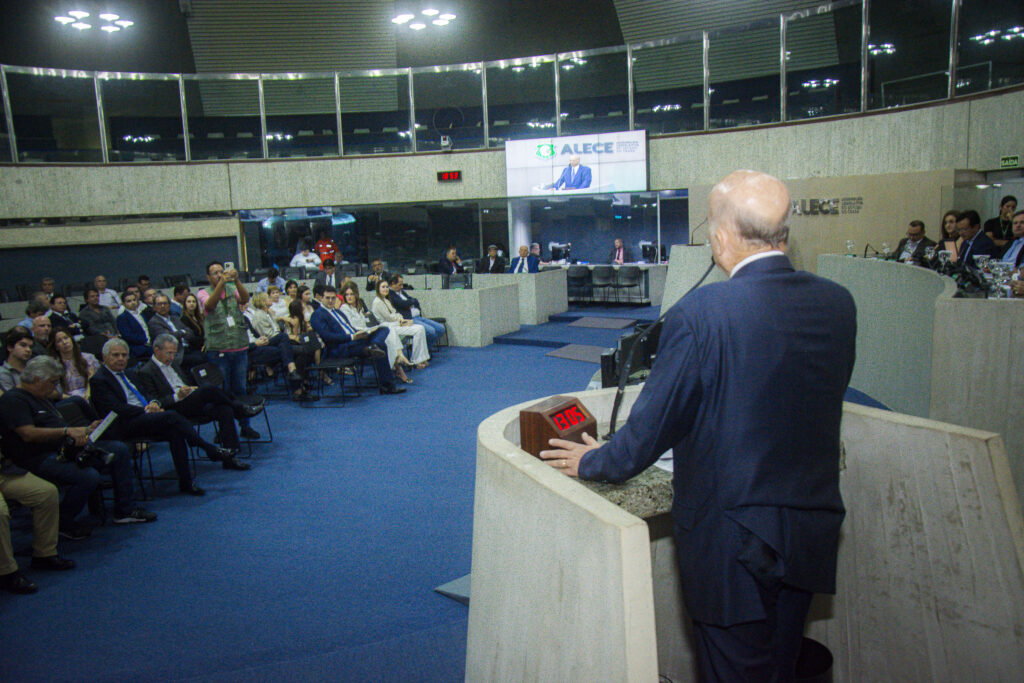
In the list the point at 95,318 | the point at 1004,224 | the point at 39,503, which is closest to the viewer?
the point at 39,503

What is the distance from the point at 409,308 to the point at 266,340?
2112mm

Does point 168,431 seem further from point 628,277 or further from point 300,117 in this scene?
point 300,117

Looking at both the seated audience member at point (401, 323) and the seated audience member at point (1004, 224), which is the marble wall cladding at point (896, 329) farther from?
the seated audience member at point (401, 323)

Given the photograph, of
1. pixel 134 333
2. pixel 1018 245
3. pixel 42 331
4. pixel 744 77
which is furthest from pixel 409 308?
pixel 744 77

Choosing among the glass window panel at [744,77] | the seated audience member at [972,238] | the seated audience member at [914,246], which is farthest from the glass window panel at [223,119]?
the seated audience member at [972,238]

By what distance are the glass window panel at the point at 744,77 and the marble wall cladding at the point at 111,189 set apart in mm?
9072

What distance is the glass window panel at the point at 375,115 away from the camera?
1434 cm

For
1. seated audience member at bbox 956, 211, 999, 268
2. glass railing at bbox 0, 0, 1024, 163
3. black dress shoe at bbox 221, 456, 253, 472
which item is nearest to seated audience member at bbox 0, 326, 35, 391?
black dress shoe at bbox 221, 456, 253, 472

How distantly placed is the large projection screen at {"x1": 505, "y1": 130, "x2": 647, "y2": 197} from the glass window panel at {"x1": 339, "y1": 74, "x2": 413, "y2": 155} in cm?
226

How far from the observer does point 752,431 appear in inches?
57.3

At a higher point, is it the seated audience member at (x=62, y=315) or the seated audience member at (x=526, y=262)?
the seated audience member at (x=526, y=262)

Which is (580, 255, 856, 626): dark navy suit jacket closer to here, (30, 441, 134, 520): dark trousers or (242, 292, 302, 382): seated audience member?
(30, 441, 134, 520): dark trousers

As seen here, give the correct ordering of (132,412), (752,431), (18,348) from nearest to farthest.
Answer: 1. (752,431)
2. (18,348)
3. (132,412)

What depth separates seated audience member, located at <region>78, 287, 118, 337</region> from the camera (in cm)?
849
